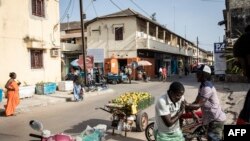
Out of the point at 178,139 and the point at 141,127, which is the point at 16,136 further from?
the point at 178,139

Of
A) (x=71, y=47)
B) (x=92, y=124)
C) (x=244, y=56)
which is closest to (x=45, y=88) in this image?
(x=92, y=124)

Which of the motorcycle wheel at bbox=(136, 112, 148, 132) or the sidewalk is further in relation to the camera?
the sidewalk

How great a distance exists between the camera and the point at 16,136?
9.21 metres

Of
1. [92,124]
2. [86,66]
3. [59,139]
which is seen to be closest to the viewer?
[59,139]

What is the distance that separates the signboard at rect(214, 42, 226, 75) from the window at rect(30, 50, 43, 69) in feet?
39.9

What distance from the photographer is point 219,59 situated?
25891 mm

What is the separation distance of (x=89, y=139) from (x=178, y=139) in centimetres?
148

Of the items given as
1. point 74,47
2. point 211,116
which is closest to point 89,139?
point 211,116

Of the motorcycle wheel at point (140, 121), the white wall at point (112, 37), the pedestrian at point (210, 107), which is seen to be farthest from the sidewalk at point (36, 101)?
the white wall at point (112, 37)

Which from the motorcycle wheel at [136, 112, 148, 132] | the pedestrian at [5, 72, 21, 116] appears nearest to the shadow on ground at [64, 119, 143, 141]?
the motorcycle wheel at [136, 112, 148, 132]

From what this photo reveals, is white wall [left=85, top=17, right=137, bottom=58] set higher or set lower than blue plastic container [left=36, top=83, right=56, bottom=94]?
higher

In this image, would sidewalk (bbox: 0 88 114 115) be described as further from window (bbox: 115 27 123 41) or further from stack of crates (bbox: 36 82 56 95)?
window (bbox: 115 27 123 41)

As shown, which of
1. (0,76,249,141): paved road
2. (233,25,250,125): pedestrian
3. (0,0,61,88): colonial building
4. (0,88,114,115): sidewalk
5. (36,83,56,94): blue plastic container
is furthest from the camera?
(36,83,56,94): blue plastic container

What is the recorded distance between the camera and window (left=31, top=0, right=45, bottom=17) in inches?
795
